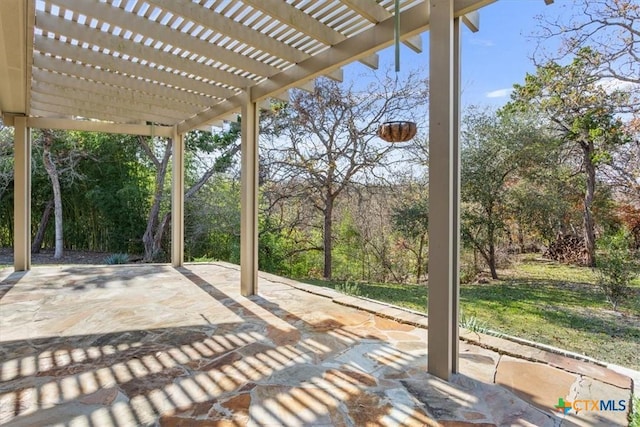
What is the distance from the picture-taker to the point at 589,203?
5648 millimetres

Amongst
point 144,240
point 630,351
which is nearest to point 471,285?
point 630,351

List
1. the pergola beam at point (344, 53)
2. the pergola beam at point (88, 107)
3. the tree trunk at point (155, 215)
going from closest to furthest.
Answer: the pergola beam at point (344, 53), the pergola beam at point (88, 107), the tree trunk at point (155, 215)

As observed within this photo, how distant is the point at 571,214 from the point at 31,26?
740 centimetres

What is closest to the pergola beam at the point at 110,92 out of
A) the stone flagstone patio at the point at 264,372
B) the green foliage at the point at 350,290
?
the stone flagstone patio at the point at 264,372

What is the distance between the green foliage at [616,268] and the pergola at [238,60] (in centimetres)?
359

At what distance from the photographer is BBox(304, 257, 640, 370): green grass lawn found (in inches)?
157

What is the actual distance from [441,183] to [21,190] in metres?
6.31

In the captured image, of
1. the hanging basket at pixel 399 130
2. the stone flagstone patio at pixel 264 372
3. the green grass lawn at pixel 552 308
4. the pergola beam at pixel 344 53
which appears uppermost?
the pergola beam at pixel 344 53

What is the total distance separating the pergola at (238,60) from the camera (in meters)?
2.21

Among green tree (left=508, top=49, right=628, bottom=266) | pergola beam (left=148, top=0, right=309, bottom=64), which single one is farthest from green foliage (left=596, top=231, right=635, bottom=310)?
pergola beam (left=148, top=0, right=309, bottom=64)

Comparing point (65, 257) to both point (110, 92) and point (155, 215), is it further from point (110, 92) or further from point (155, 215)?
point (110, 92)

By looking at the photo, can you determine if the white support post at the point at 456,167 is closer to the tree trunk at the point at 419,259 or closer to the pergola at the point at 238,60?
the pergola at the point at 238,60

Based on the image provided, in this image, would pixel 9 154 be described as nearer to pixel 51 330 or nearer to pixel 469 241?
pixel 51 330

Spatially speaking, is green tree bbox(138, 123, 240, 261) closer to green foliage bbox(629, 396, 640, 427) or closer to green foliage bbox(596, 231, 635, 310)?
green foliage bbox(596, 231, 635, 310)
